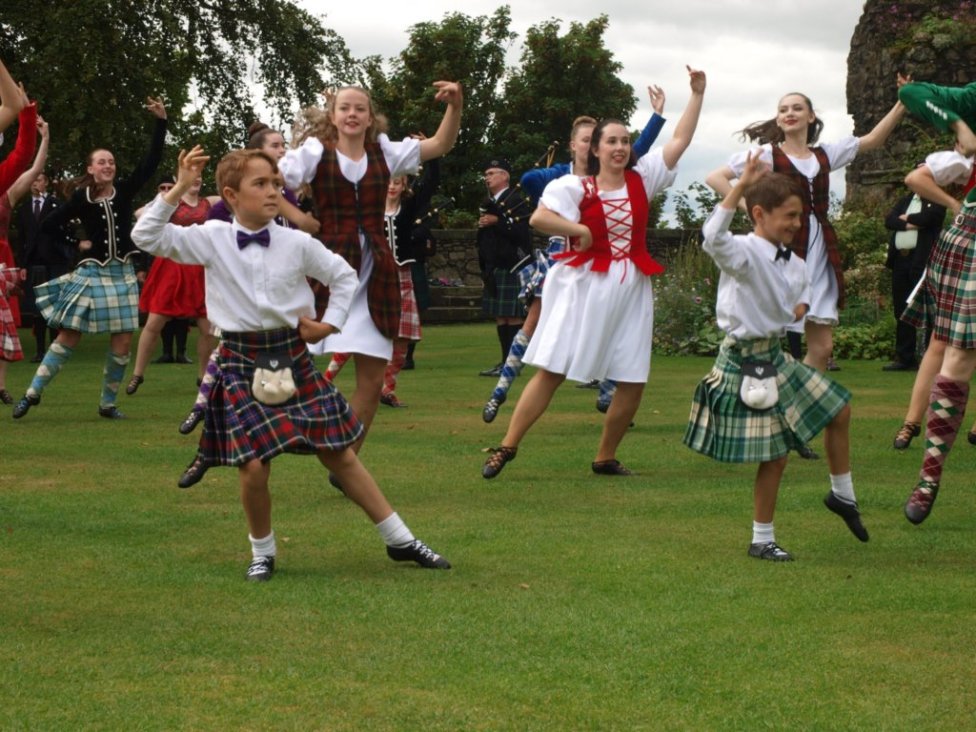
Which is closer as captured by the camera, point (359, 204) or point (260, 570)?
point (260, 570)

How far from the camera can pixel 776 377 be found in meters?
6.84

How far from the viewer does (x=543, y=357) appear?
9305mm

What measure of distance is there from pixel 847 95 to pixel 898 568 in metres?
26.0

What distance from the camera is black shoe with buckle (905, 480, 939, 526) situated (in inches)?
288

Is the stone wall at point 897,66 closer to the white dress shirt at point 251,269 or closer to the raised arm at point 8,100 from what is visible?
the white dress shirt at point 251,269

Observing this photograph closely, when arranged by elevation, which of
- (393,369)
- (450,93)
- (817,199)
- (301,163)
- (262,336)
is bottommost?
(393,369)

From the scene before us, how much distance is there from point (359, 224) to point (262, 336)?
214cm

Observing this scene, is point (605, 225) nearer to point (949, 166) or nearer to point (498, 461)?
point (498, 461)

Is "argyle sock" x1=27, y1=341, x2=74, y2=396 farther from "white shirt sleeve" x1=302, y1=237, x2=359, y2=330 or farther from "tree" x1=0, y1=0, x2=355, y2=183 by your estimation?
"tree" x1=0, y1=0, x2=355, y2=183

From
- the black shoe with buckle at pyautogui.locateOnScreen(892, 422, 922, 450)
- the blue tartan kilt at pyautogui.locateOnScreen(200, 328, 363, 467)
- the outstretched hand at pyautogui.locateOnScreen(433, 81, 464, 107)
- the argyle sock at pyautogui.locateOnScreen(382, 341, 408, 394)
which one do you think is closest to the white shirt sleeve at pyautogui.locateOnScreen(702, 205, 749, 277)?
the blue tartan kilt at pyautogui.locateOnScreen(200, 328, 363, 467)

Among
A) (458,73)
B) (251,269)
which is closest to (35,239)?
(251,269)

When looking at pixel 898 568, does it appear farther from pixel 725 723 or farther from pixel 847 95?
pixel 847 95

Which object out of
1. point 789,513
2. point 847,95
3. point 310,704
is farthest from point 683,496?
point 847,95

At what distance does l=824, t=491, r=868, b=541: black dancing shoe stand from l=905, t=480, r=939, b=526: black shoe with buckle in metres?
0.34
